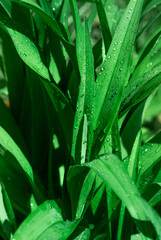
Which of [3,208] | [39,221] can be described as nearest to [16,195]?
[3,208]

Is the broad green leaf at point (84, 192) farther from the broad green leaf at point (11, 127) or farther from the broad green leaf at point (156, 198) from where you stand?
the broad green leaf at point (11, 127)

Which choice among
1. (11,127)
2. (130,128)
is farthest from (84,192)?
(11,127)

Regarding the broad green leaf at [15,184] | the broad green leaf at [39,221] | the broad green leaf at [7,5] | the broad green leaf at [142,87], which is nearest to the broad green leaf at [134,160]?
the broad green leaf at [142,87]

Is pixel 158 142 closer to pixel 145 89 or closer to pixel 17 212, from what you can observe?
pixel 145 89

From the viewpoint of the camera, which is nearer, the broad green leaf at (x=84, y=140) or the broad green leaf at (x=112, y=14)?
the broad green leaf at (x=84, y=140)

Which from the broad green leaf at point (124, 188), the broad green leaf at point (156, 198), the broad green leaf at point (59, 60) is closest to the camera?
the broad green leaf at point (124, 188)

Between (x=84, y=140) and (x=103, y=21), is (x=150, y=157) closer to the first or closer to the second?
(x=84, y=140)

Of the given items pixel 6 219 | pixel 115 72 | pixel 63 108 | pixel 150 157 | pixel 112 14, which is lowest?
pixel 6 219
